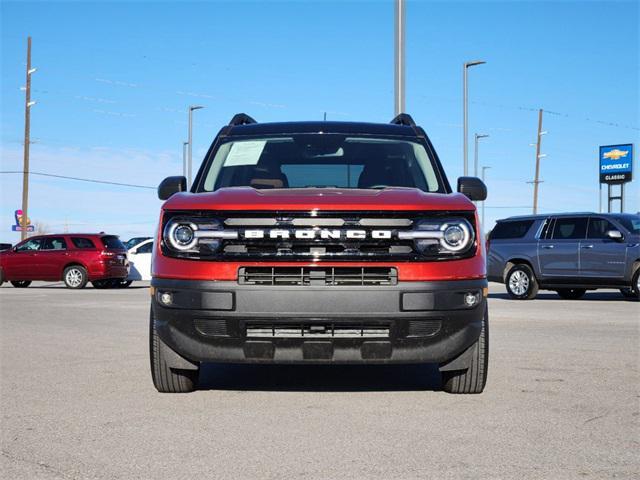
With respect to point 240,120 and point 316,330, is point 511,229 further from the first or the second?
point 316,330

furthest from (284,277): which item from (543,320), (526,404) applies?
(543,320)

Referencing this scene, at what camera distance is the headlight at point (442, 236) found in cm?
559

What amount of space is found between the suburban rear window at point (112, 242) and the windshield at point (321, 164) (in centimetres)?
1896

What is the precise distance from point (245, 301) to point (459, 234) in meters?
1.44

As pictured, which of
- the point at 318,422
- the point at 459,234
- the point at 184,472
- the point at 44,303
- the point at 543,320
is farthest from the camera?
the point at 44,303

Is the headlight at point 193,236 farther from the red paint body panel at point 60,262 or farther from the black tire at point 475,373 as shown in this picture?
the red paint body panel at point 60,262

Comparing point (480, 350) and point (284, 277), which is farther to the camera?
point (480, 350)

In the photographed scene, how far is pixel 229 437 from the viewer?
4.87m

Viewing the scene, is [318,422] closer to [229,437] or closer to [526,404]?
[229,437]

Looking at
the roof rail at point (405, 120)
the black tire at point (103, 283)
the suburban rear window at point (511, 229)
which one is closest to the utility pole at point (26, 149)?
the black tire at point (103, 283)

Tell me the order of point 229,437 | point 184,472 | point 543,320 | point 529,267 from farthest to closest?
point 529,267 < point 543,320 < point 229,437 < point 184,472

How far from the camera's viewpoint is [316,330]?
18.1ft

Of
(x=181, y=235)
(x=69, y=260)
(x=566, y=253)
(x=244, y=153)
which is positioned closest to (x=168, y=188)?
(x=244, y=153)

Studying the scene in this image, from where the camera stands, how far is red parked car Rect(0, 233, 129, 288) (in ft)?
82.9
